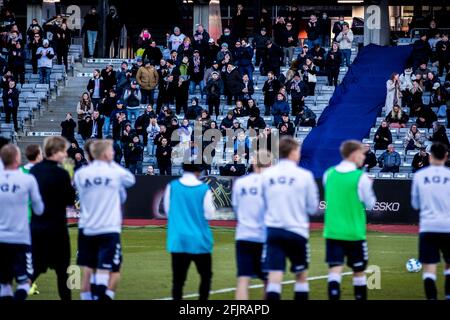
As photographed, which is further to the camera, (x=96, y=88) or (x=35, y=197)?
(x=96, y=88)

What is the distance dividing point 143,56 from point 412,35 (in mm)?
9849

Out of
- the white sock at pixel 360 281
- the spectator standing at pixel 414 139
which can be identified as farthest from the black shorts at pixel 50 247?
the spectator standing at pixel 414 139

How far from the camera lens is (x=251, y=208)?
15.8 m

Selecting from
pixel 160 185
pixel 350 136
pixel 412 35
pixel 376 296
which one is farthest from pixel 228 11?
pixel 376 296

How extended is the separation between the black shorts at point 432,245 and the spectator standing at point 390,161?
19.7 m

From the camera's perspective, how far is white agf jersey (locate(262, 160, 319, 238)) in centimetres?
1527

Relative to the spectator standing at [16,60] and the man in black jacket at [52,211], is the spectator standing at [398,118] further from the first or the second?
the man in black jacket at [52,211]

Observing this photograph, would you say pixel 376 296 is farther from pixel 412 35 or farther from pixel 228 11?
pixel 228 11

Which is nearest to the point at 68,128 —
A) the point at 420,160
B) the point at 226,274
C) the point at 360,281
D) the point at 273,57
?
the point at 273,57

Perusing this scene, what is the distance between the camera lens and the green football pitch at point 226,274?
18906 millimetres

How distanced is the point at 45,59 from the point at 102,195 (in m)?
27.7

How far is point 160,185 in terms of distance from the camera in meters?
34.0

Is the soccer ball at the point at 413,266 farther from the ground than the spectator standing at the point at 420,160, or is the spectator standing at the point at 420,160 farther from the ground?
the spectator standing at the point at 420,160

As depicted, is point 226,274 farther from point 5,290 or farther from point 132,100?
point 132,100
